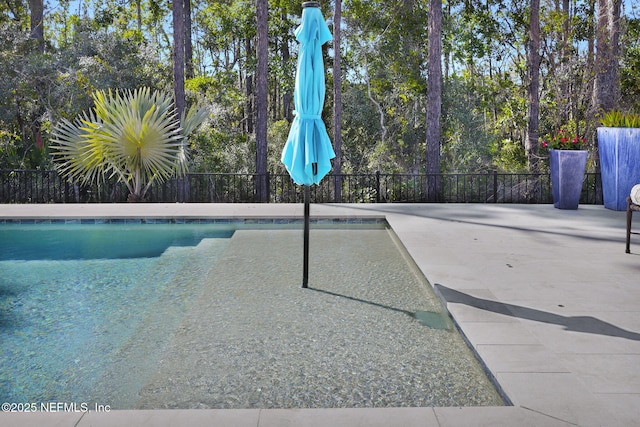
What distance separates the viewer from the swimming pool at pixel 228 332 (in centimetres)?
334

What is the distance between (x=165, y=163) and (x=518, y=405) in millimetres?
10074

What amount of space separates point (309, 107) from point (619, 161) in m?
6.80

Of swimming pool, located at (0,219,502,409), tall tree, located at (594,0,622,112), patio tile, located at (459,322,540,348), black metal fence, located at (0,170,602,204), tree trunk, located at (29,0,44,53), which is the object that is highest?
tree trunk, located at (29,0,44,53)

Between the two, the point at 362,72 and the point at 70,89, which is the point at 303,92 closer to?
the point at 70,89

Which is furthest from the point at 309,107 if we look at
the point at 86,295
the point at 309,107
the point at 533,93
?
the point at 533,93

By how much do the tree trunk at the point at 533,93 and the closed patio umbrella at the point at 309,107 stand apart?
44.1 ft

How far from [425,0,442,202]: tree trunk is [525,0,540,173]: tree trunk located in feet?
11.0

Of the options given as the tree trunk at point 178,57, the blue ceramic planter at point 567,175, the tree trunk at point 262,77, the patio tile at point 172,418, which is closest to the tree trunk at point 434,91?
the blue ceramic planter at point 567,175

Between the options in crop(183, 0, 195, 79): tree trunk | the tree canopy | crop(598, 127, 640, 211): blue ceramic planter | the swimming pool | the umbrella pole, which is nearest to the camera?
the swimming pool

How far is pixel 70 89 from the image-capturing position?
14211mm

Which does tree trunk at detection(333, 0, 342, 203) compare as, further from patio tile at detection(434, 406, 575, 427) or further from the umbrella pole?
patio tile at detection(434, 406, 575, 427)

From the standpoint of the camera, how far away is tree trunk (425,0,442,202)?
15.0 metres

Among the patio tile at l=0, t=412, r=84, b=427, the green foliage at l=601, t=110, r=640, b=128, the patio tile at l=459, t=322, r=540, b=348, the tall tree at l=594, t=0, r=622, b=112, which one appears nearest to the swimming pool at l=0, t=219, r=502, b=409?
the patio tile at l=459, t=322, r=540, b=348

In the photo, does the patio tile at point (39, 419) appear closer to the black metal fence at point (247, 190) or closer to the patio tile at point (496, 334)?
the patio tile at point (496, 334)
